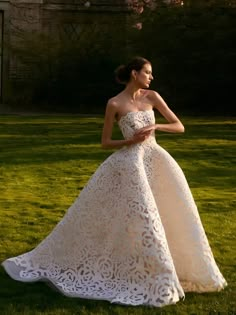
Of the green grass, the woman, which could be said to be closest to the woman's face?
the woman

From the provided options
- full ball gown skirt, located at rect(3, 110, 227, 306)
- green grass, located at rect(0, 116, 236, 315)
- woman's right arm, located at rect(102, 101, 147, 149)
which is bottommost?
green grass, located at rect(0, 116, 236, 315)

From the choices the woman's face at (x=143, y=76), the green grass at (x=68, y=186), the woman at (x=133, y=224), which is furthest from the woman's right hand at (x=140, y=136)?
the green grass at (x=68, y=186)

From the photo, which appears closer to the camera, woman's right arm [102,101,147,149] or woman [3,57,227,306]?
woman [3,57,227,306]

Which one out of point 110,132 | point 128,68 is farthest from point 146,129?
point 128,68

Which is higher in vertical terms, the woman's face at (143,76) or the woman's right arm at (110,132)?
the woman's face at (143,76)

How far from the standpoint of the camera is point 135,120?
16.6ft

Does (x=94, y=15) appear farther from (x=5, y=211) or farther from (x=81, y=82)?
(x=5, y=211)

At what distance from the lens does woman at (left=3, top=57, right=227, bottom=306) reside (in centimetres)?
481

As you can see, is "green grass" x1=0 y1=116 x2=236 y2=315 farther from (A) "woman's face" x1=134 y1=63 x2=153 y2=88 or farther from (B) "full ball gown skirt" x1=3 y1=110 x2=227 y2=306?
(A) "woman's face" x1=134 y1=63 x2=153 y2=88

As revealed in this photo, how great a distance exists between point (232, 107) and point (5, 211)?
1506 centimetres

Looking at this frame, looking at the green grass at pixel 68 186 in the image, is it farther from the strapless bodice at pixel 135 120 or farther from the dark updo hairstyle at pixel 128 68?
the dark updo hairstyle at pixel 128 68

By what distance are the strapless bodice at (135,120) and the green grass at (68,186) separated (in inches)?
44.7

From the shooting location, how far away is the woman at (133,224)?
15.8 ft

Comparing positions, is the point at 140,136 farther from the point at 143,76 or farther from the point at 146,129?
the point at 143,76
